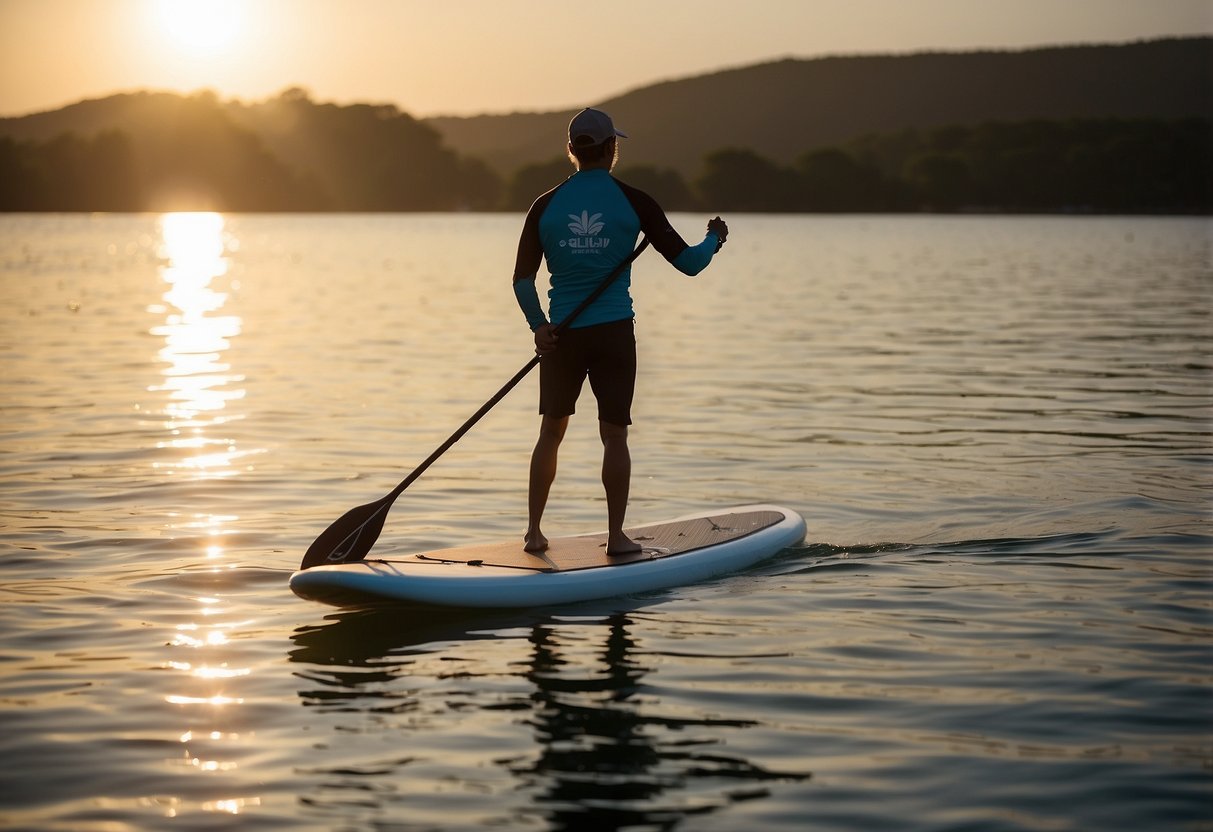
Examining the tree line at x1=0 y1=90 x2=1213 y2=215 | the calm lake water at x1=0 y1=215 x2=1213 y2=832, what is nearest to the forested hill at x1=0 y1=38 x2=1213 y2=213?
the tree line at x1=0 y1=90 x2=1213 y2=215

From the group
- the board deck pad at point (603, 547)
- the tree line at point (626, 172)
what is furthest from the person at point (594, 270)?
the tree line at point (626, 172)

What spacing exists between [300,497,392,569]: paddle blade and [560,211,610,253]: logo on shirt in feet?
5.70

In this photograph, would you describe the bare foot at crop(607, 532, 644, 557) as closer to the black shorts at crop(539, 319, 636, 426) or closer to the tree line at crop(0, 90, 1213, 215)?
the black shorts at crop(539, 319, 636, 426)

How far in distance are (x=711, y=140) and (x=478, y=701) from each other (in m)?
190

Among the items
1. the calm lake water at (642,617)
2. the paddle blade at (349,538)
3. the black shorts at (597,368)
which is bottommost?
the calm lake water at (642,617)

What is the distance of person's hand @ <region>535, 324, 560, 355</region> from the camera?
792 centimetres

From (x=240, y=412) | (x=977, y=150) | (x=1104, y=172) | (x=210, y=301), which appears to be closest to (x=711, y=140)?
(x=977, y=150)

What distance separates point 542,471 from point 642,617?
106 cm

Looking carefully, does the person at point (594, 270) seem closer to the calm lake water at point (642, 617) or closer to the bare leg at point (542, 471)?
the bare leg at point (542, 471)

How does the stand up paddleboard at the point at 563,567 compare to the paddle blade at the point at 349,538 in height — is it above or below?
below

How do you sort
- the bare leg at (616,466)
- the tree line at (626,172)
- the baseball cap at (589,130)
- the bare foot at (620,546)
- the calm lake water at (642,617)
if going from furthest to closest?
the tree line at (626,172) → the bare foot at (620,546) → the bare leg at (616,466) → the baseball cap at (589,130) → the calm lake water at (642,617)

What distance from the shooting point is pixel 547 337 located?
7.92 meters

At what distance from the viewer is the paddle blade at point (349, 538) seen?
26.7ft

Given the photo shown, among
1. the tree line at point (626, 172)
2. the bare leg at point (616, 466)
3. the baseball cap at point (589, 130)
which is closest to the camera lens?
the baseball cap at point (589, 130)
